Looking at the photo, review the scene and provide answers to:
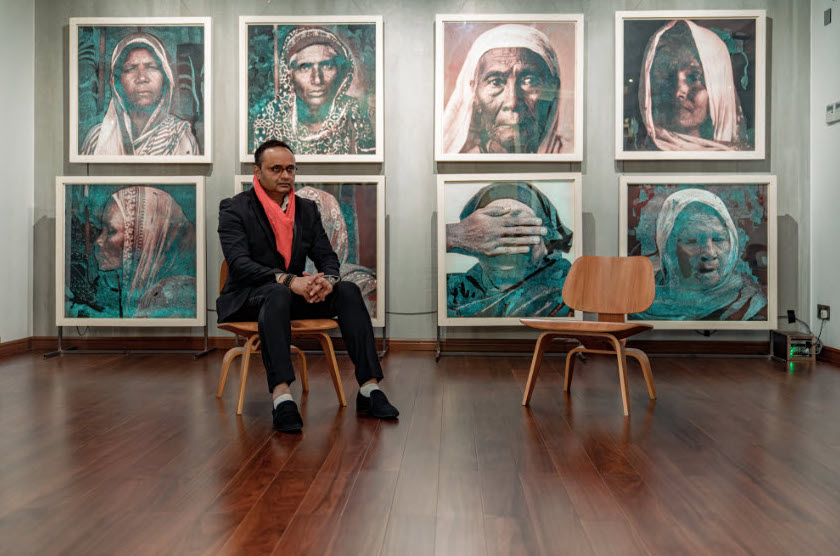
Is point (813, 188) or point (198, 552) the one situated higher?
point (813, 188)

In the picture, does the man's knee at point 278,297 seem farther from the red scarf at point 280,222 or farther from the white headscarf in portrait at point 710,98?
the white headscarf in portrait at point 710,98

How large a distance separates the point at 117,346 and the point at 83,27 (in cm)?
233

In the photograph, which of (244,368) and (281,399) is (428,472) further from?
(244,368)

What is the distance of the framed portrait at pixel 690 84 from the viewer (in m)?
4.84

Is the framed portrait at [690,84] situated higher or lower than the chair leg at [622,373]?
higher

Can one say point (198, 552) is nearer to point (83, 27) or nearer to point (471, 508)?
point (471, 508)

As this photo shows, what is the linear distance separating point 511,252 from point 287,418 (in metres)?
2.49

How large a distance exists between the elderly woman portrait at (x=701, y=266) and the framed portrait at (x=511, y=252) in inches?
24.2

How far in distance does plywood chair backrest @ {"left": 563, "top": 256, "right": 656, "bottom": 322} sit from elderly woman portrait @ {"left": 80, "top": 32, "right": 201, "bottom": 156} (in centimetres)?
296

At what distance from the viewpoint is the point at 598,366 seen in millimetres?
4422

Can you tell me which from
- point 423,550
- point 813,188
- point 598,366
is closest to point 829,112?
point 813,188

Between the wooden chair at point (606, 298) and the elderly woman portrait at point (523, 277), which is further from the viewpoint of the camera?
the elderly woman portrait at point (523, 277)

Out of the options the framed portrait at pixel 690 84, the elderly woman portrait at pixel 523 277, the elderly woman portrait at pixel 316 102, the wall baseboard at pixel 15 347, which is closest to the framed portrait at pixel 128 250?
the wall baseboard at pixel 15 347

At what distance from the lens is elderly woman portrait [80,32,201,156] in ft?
16.5
